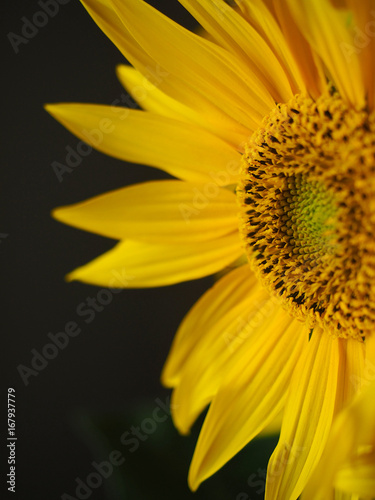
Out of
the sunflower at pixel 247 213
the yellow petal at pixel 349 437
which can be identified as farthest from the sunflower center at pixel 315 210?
the yellow petal at pixel 349 437

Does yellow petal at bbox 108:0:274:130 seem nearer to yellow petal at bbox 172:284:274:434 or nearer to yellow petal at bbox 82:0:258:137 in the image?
yellow petal at bbox 82:0:258:137

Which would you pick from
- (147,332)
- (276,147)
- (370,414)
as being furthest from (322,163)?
(147,332)

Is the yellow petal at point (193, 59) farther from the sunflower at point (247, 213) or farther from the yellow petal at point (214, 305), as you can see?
the yellow petal at point (214, 305)

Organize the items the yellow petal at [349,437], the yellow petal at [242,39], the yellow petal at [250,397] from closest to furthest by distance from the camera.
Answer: the yellow petal at [349,437] → the yellow petal at [242,39] → the yellow petal at [250,397]

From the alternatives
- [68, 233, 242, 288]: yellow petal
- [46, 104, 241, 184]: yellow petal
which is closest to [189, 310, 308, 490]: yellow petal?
[68, 233, 242, 288]: yellow petal

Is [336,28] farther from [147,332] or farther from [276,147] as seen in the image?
[147,332]

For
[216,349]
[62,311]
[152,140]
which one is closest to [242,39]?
[152,140]
